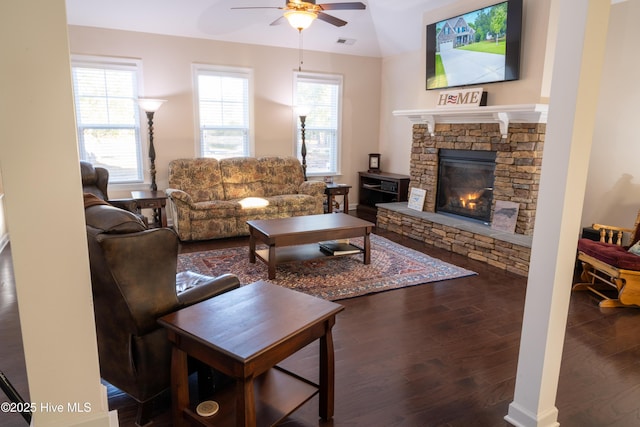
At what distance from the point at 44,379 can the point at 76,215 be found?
613 mm

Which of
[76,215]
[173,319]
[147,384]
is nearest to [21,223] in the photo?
[76,215]

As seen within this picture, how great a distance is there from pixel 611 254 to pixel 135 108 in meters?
5.65

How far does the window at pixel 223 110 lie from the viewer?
601cm

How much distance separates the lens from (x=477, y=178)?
17.0 ft

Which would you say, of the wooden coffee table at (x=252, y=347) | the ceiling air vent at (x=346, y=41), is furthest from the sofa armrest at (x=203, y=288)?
the ceiling air vent at (x=346, y=41)

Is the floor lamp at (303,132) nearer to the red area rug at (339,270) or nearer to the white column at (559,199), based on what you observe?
the red area rug at (339,270)

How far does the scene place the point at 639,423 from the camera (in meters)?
2.09

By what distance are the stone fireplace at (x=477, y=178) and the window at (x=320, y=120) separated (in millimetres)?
1473

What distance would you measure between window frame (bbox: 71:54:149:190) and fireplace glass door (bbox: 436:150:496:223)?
406 cm

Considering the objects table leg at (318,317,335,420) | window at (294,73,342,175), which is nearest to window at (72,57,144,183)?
window at (294,73,342,175)

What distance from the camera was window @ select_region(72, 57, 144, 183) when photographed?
5.32 metres

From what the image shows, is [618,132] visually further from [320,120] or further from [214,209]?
[214,209]

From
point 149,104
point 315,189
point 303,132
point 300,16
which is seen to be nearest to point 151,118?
point 149,104

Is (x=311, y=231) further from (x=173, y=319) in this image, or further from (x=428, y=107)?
(x=428, y=107)
